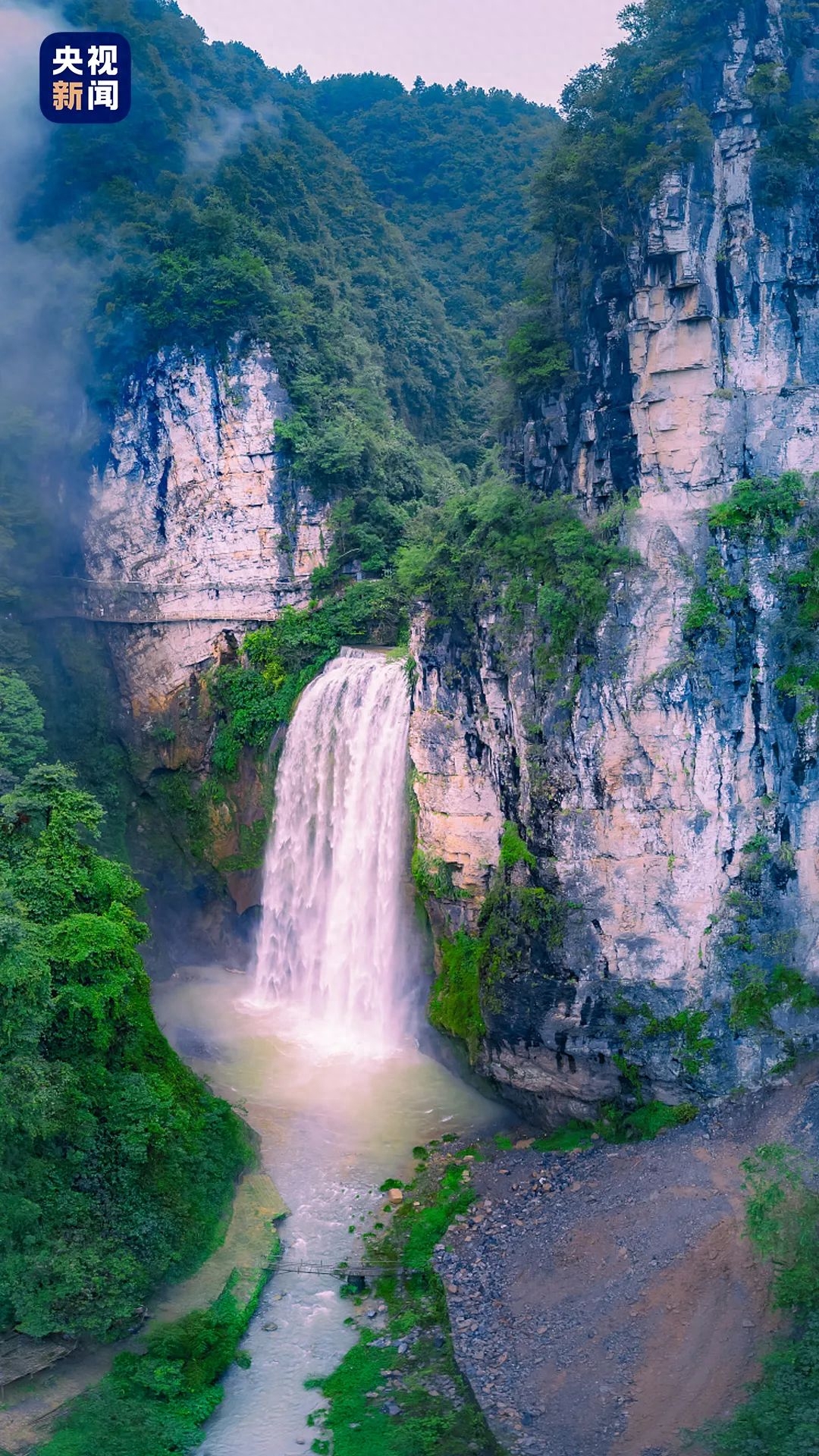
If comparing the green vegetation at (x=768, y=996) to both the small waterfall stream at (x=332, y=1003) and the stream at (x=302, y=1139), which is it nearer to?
the stream at (x=302, y=1139)

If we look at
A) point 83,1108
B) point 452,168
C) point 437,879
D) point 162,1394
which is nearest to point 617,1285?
point 162,1394

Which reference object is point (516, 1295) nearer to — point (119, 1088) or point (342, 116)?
point (119, 1088)

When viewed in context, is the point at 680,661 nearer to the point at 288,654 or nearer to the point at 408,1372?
the point at 408,1372

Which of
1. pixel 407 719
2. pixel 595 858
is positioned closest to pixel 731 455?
pixel 595 858

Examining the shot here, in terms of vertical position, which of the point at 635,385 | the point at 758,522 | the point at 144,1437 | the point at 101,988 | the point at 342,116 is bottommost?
the point at 144,1437

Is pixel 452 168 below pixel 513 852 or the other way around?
the other way around

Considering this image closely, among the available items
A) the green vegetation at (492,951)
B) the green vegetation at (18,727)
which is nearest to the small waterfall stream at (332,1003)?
the green vegetation at (492,951)
